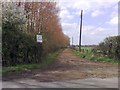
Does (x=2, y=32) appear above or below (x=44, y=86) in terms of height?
above

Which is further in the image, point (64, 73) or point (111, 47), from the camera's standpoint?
point (111, 47)

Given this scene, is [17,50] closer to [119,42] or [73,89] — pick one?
[119,42]

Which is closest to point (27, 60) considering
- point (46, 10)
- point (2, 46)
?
point (2, 46)

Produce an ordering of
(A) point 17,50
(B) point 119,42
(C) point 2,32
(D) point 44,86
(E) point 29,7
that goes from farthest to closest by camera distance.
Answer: (E) point 29,7, (B) point 119,42, (A) point 17,50, (C) point 2,32, (D) point 44,86

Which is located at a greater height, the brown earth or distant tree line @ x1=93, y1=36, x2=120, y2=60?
distant tree line @ x1=93, y1=36, x2=120, y2=60

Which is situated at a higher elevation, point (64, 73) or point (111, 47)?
point (111, 47)

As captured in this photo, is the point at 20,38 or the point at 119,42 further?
the point at 119,42

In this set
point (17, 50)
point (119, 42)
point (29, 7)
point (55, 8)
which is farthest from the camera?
point (55, 8)

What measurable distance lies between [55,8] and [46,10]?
1997 mm

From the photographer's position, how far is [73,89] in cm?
1189

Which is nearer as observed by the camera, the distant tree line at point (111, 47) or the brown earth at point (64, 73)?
the brown earth at point (64, 73)

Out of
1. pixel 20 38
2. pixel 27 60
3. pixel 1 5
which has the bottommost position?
pixel 27 60

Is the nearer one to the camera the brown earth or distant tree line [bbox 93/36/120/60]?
the brown earth

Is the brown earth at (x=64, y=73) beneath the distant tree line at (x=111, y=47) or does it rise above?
beneath
